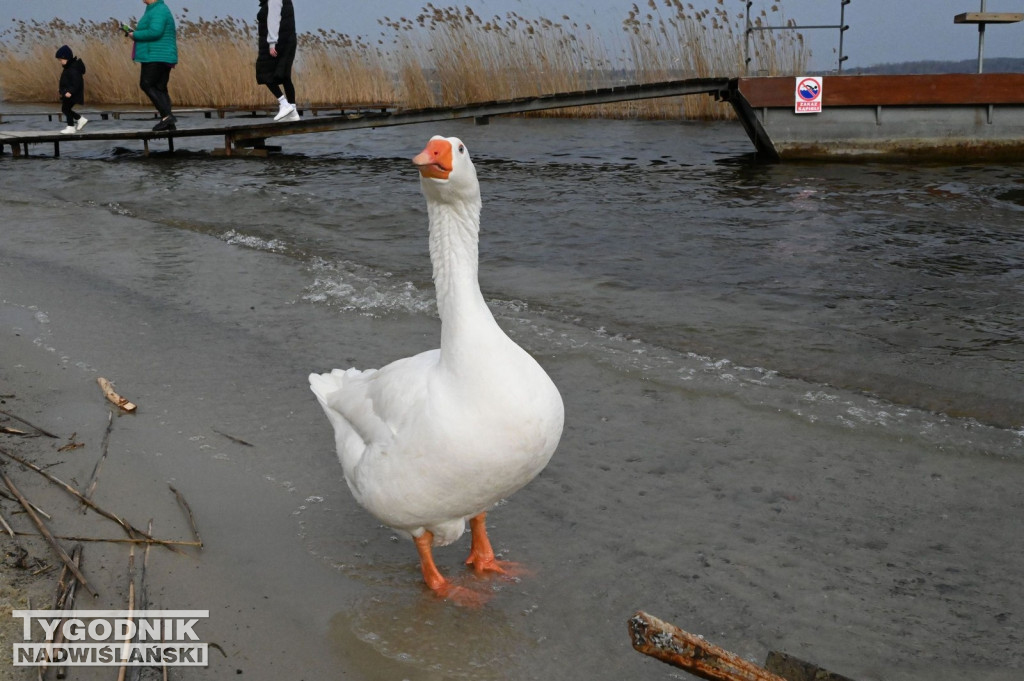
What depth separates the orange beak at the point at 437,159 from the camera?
298 cm

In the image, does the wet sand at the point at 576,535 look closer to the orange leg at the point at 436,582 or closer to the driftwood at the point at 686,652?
the orange leg at the point at 436,582

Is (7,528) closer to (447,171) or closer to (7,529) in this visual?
(7,529)

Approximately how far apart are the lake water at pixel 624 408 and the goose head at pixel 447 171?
53.9 inches

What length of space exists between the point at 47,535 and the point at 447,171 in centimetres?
189

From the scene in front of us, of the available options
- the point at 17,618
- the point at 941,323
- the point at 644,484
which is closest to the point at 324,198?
the point at 941,323

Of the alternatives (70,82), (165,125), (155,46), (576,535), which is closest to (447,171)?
(576,535)

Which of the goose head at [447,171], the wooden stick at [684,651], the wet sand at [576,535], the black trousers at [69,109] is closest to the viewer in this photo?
the wooden stick at [684,651]

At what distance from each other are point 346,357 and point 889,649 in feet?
11.9

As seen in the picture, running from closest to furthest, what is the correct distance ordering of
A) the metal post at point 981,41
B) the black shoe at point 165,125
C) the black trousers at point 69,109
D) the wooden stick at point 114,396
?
the wooden stick at point 114,396 < the metal post at point 981,41 < the black shoe at point 165,125 < the black trousers at point 69,109

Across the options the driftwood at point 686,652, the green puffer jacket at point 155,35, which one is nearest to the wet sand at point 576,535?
the driftwood at point 686,652

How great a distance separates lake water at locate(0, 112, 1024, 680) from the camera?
3.02 metres

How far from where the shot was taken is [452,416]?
9.61 ft

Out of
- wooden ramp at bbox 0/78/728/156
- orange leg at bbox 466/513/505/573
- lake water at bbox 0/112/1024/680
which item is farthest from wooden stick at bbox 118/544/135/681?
wooden ramp at bbox 0/78/728/156

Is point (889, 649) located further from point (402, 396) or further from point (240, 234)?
point (240, 234)
